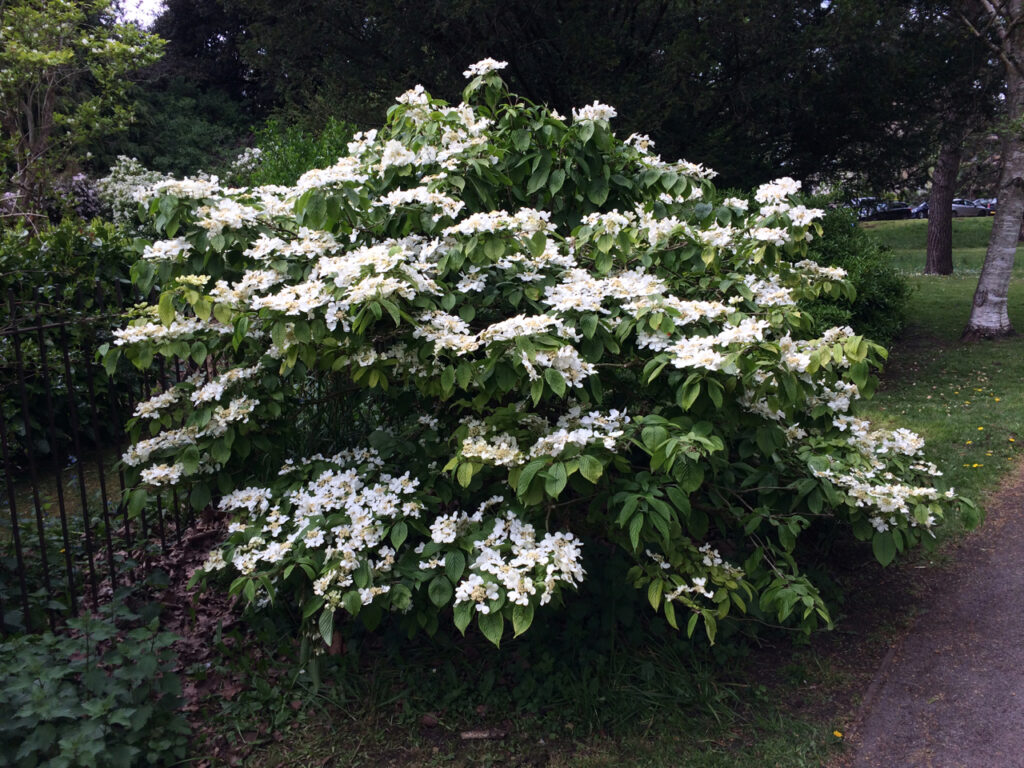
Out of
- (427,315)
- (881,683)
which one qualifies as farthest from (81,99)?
(881,683)

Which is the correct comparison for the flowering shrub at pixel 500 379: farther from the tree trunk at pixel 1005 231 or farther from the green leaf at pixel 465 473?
the tree trunk at pixel 1005 231

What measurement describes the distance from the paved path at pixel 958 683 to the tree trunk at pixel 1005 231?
6.02 meters

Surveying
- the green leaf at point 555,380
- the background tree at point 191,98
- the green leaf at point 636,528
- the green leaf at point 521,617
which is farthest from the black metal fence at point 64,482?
the background tree at point 191,98

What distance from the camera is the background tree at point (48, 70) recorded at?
385 inches

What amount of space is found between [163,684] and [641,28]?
7721 mm

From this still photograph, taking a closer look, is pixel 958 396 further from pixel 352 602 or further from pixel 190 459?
pixel 190 459

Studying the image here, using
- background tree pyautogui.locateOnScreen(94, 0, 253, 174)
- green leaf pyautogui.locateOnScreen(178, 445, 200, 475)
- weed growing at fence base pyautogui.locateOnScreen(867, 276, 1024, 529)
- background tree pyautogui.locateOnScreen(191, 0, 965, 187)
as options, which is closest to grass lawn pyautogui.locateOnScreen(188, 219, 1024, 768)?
green leaf pyautogui.locateOnScreen(178, 445, 200, 475)

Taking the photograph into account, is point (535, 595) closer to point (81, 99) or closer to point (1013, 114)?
point (1013, 114)

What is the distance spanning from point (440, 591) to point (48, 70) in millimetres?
11733

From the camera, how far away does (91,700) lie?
8.09ft

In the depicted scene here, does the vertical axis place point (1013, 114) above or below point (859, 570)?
above

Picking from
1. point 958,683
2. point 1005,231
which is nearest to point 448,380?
point 958,683

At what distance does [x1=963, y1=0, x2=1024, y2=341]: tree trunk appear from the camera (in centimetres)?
841

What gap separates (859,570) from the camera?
3990mm
